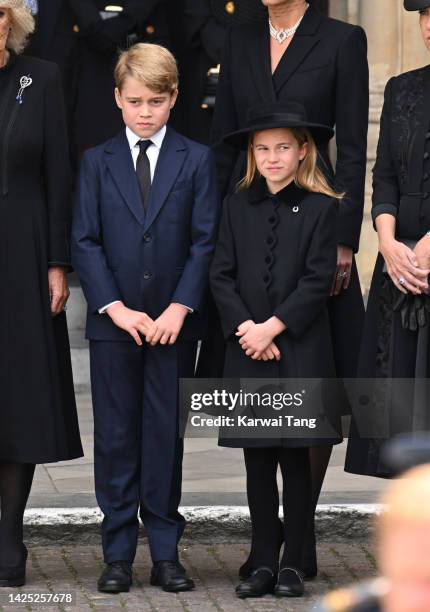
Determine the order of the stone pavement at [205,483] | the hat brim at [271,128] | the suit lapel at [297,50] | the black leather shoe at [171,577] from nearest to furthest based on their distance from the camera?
1. the hat brim at [271,128]
2. the black leather shoe at [171,577]
3. the suit lapel at [297,50]
4. the stone pavement at [205,483]

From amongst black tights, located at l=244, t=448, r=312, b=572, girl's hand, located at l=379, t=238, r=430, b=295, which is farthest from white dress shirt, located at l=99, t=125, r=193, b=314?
black tights, located at l=244, t=448, r=312, b=572

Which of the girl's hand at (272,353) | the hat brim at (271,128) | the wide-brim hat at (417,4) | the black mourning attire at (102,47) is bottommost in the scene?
the girl's hand at (272,353)

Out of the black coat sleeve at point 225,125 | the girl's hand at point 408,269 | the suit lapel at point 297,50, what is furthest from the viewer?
the black coat sleeve at point 225,125

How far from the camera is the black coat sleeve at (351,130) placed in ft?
13.2

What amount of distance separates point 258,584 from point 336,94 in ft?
5.03

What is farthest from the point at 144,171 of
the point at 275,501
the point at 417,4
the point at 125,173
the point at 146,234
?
the point at 275,501

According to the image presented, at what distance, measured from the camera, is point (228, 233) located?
3955mm

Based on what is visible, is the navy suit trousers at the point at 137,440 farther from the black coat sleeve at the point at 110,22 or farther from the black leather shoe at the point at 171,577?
the black coat sleeve at the point at 110,22

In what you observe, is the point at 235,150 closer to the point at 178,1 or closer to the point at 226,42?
the point at 226,42

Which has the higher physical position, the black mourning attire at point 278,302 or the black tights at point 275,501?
the black mourning attire at point 278,302

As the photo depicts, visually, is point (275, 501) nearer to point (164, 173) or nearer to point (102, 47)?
point (164, 173)

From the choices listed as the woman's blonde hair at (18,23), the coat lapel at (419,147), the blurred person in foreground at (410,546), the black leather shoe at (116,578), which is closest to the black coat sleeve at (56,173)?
the woman's blonde hair at (18,23)

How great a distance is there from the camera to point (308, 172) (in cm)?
395

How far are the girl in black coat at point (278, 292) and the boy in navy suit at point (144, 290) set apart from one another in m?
0.12
